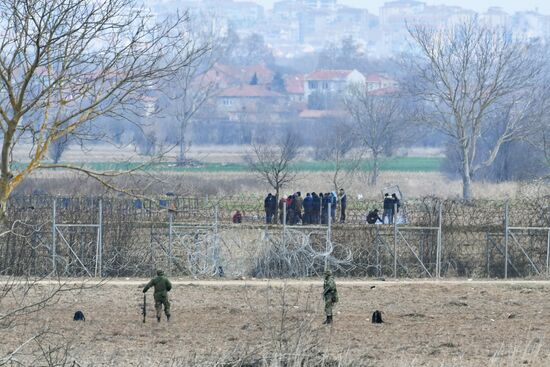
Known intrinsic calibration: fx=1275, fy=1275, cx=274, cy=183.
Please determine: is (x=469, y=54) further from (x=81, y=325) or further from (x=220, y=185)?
(x=81, y=325)

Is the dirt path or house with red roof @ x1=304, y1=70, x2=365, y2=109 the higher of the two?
house with red roof @ x1=304, y1=70, x2=365, y2=109

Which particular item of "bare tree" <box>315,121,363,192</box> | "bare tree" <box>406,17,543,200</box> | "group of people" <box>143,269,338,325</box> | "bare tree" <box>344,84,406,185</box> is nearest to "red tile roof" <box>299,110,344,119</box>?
"bare tree" <box>344,84,406,185</box>

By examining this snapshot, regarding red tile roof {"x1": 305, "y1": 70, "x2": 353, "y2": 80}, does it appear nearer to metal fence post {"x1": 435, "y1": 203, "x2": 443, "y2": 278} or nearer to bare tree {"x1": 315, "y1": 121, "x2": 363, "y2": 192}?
bare tree {"x1": 315, "y1": 121, "x2": 363, "y2": 192}

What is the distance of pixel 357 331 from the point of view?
21.0 meters

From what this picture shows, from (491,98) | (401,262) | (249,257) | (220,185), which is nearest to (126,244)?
(249,257)

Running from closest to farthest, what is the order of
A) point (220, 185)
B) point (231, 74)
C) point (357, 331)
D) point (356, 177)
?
point (357, 331)
point (220, 185)
point (356, 177)
point (231, 74)

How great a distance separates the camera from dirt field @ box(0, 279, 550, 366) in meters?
17.5

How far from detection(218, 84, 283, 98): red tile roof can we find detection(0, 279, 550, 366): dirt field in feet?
318

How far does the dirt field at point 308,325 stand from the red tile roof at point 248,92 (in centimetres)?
9701

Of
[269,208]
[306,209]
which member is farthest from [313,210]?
[269,208]

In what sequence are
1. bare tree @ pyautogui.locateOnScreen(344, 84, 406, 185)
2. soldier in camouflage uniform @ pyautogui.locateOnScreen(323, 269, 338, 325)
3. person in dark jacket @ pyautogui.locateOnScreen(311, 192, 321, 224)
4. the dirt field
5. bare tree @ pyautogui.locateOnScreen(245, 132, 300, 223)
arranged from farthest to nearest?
1. bare tree @ pyautogui.locateOnScreen(344, 84, 406, 185)
2. bare tree @ pyautogui.locateOnScreen(245, 132, 300, 223)
3. person in dark jacket @ pyautogui.locateOnScreen(311, 192, 321, 224)
4. soldier in camouflage uniform @ pyautogui.locateOnScreen(323, 269, 338, 325)
5. the dirt field

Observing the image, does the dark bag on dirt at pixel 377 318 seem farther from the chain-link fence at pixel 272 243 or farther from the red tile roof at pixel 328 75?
the red tile roof at pixel 328 75

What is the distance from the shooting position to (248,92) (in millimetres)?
128625

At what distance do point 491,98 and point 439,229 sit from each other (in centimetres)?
2299
